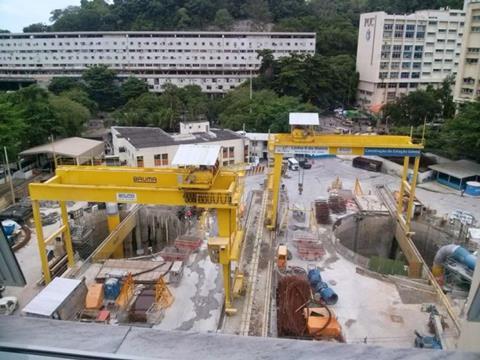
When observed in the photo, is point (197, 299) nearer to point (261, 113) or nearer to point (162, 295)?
point (162, 295)

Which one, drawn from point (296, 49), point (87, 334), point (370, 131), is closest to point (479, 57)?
point (370, 131)

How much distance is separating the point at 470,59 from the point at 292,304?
1189 inches

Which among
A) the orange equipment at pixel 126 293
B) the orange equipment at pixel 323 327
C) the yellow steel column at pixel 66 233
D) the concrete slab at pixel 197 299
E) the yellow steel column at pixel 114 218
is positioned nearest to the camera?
the orange equipment at pixel 323 327

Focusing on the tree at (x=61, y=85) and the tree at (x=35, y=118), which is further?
the tree at (x=61, y=85)

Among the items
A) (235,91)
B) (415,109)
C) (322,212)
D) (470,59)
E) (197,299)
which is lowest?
(197,299)

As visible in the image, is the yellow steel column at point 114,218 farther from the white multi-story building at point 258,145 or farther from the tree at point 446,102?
the tree at point 446,102

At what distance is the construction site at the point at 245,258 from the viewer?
10719 millimetres

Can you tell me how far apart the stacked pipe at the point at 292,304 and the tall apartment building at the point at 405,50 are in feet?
123

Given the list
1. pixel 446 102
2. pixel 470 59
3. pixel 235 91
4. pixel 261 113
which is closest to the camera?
pixel 470 59

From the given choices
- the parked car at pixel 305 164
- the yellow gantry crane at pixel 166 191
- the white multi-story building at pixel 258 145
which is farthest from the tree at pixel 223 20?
the yellow gantry crane at pixel 166 191

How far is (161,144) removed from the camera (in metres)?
25.4

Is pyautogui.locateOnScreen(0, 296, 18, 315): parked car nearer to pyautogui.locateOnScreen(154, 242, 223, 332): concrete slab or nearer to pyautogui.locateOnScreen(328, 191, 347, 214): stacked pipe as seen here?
pyautogui.locateOnScreen(154, 242, 223, 332): concrete slab

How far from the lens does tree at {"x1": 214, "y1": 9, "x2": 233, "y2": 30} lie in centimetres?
6072

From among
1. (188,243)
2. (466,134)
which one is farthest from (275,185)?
(466,134)
